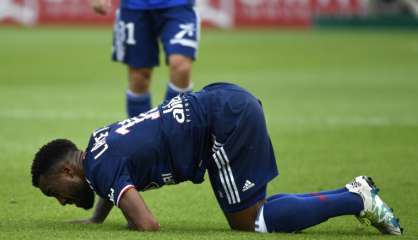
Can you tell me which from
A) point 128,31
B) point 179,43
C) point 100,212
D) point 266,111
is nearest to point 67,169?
point 100,212

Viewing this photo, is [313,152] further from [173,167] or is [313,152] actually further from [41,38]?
[41,38]

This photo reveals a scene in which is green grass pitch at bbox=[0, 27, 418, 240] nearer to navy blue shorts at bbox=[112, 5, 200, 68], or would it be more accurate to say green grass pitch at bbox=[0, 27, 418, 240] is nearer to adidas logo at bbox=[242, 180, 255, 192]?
adidas logo at bbox=[242, 180, 255, 192]

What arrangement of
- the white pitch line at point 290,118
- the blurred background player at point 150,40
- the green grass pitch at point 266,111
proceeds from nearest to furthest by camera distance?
the green grass pitch at point 266,111
the blurred background player at point 150,40
the white pitch line at point 290,118

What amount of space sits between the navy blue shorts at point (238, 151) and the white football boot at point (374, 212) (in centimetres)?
55

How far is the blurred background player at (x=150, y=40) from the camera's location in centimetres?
1048

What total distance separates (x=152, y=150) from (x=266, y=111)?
8070 mm

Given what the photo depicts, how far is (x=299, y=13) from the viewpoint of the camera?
1351 inches

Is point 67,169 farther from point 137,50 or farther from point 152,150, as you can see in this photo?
point 137,50

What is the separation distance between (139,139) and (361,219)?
4.55 feet

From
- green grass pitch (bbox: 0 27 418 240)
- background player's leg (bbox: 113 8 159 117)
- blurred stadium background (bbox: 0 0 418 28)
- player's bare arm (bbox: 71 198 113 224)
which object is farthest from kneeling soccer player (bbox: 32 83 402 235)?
blurred stadium background (bbox: 0 0 418 28)

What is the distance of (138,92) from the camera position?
Result: 10.9 meters

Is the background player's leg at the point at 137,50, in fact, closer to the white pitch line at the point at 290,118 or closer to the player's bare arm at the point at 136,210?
the white pitch line at the point at 290,118

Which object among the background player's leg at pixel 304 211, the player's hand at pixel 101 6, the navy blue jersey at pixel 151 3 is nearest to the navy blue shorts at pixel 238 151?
the background player's leg at pixel 304 211

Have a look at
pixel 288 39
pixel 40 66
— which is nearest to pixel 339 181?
pixel 40 66
